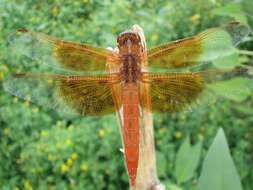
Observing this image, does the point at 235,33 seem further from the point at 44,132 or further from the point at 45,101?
the point at 44,132

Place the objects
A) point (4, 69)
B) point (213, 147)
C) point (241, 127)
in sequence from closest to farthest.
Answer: point (213, 147)
point (241, 127)
point (4, 69)

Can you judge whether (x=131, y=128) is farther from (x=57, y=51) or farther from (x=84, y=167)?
(x=84, y=167)

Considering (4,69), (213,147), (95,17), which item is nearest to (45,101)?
(213,147)

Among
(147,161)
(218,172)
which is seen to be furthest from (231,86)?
(147,161)

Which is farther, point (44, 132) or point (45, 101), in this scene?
point (44, 132)

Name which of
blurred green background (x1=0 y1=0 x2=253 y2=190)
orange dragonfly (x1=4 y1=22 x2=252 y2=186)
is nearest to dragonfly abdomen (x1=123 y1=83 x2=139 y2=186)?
orange dragonfly (x1=4 y1=22 x2=252 y2=186)

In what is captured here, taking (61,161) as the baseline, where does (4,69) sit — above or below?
above

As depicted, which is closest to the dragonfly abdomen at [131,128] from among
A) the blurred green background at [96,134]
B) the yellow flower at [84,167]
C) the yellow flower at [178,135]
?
the blurred green background at [96,134]
